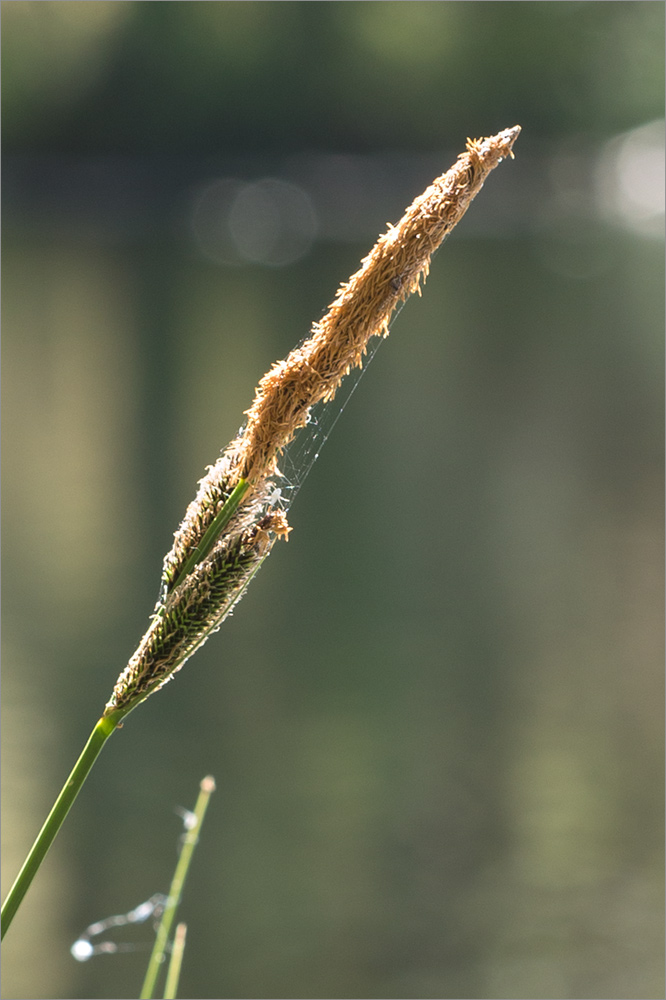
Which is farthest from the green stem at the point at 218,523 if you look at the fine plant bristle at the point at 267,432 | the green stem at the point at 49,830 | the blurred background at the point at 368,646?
the blurred background at the point at 368,646

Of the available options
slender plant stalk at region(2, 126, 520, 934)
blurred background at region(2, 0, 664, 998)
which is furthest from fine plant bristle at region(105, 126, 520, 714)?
blurred background at region(2, 0, 664, 998)

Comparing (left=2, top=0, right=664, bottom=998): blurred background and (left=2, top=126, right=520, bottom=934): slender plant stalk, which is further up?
(left=2, top=0, right=664, bottom=998): blurred background

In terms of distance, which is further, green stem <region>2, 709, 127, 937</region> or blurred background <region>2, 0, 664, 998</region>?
blurred background <region>2, 0, 664, 998</region>

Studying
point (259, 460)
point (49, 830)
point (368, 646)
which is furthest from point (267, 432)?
point (368, 646)

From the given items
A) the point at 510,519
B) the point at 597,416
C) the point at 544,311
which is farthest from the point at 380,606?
the point at 544,311

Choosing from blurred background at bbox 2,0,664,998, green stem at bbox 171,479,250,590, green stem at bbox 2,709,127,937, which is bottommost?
green stem at bbox 2,709,127,937

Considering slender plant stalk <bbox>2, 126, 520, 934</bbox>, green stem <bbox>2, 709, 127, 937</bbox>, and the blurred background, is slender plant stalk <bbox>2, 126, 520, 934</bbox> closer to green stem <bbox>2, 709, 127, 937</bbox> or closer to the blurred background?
green stem <bbox>2, 709, 127, 937</bbox>

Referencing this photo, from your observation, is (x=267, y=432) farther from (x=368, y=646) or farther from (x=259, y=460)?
(x=368, y=646)

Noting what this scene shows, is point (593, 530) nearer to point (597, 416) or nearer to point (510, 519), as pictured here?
point (510, 519)
